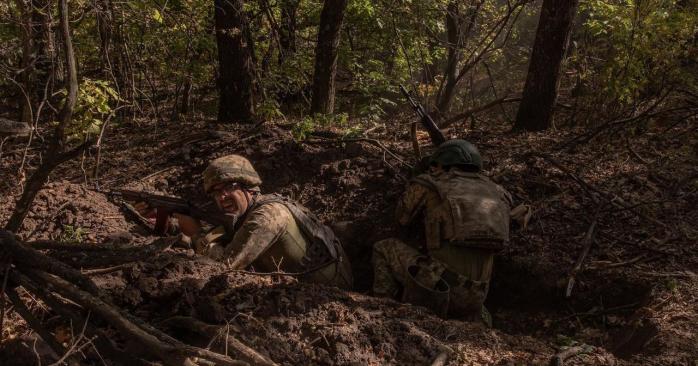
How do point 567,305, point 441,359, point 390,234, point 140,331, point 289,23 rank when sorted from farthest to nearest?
point 289,23 → point 390,234 → point 567,305 → point 441,359 → point 140,331

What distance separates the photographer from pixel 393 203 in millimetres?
5766

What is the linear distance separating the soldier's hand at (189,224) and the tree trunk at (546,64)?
4417 mm

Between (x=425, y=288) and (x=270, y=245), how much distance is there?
1327 millimetres

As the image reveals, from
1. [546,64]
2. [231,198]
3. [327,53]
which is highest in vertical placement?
[546,64]

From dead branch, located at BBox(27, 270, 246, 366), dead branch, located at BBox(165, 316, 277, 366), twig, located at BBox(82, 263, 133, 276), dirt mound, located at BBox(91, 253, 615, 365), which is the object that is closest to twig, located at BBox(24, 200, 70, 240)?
twig, located at BBox(82, 263, 133, 276)

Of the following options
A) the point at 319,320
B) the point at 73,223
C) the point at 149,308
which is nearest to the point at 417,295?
the point at 319,320

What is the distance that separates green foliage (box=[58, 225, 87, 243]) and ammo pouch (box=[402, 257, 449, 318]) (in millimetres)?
2659

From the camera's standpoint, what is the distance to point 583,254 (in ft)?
15.2

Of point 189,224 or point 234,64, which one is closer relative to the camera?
point 189,224

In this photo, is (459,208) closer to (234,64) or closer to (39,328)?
(39,328)

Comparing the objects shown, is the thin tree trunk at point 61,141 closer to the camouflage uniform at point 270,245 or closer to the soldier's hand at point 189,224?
the camouflage uniform at point 270,245

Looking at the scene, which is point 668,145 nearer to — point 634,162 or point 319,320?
point 634,162

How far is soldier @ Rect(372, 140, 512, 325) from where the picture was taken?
14.6ft

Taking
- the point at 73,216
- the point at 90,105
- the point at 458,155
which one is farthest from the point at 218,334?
the point at 90,105
